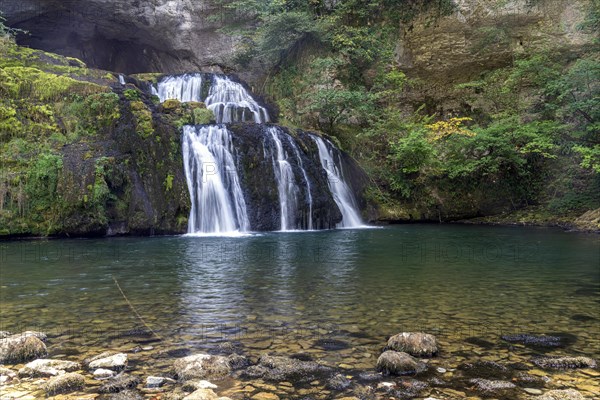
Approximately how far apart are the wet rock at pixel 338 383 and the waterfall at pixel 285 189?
12.9m

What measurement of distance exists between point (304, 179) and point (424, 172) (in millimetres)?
6426

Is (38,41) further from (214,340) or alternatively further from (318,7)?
(214,340)

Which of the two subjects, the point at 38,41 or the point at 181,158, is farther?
the point at 38,41

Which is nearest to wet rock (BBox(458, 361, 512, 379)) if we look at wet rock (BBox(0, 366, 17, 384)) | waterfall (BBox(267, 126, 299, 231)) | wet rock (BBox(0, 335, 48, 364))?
wet rock (BBox(0, 366, 17, 384))

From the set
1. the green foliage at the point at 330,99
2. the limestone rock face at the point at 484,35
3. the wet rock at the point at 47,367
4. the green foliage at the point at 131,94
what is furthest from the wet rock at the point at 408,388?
the limestone rock face at the point at 484,35

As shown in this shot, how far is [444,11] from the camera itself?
21672mm

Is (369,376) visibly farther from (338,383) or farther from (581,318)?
(581,318)

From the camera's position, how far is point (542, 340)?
3906 mm

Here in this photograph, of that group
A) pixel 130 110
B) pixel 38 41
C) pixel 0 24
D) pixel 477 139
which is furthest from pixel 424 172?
pixel 38 41

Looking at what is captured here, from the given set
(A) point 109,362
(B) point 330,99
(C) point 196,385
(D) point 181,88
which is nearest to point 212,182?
(B) point 330,99

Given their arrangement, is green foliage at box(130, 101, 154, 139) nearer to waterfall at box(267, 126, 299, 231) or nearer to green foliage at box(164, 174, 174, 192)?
green foliage at box(164, 174, 174, 192)

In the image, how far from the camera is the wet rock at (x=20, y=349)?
3.42m

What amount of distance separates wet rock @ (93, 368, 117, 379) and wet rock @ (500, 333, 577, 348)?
3356mm

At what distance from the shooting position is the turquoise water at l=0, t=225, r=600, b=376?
4.04 metres
